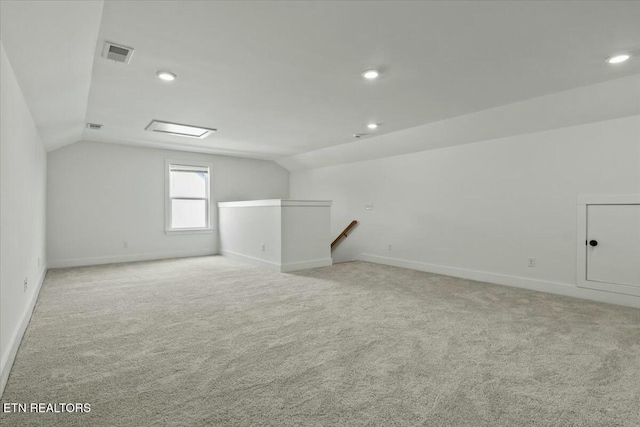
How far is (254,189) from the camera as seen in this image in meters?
8.25

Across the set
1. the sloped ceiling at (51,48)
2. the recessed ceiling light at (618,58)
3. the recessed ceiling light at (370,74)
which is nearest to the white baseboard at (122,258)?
the sloped ceiling at (51,48)

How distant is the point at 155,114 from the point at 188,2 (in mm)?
2801

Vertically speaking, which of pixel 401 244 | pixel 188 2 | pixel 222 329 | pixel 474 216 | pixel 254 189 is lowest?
pixel 222 329

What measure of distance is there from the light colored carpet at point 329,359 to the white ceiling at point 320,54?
210 centimetres

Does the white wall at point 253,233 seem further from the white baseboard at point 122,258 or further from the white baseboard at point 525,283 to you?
the white baseboard at point 525,283

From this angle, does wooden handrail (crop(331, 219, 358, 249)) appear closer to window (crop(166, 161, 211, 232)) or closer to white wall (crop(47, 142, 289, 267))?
white wall (crop(47, 142, 289, 267))

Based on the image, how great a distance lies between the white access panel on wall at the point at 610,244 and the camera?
11.9ft

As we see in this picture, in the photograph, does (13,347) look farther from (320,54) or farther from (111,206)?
(111,206)

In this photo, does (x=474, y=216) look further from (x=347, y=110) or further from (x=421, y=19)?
(x=421, y=19)

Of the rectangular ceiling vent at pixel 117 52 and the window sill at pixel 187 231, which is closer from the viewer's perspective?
the rectangular ceiling vent at pixel 117 52

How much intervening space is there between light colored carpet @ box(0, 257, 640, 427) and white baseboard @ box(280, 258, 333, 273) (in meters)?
1.35

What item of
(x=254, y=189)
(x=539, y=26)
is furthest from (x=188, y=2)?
(x=254, y=189)

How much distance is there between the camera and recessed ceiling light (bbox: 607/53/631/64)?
8.73 feet

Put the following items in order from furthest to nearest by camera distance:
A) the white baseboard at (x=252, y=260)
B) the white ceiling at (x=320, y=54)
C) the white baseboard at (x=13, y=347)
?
the white baseboard at (x=252, y=260) < the white ceiling at (x=320, y=54) < the white baseboard at (x=13, y=347)
